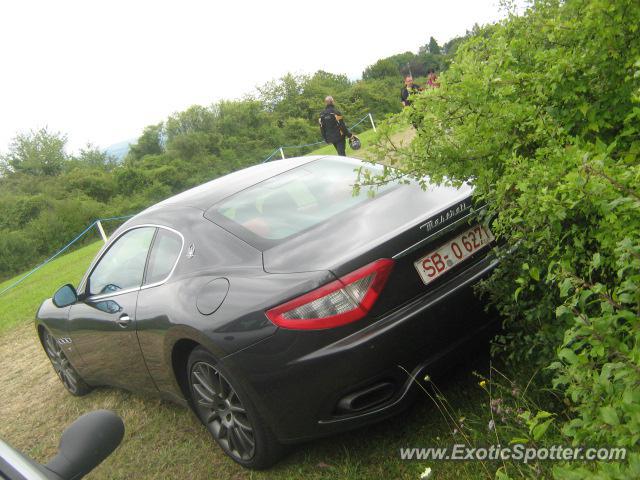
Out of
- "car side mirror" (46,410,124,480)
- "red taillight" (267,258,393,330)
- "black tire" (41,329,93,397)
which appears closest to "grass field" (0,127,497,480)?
"black tire" (41,329,93,397)

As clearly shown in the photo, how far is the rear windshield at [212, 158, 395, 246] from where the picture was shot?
11.6 feet

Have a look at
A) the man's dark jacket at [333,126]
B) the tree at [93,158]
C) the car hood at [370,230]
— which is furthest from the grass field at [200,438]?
A: the tree at [93,158]

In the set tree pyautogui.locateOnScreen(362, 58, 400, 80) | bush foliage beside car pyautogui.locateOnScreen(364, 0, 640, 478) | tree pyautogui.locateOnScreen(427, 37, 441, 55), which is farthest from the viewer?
tree pyautogui.locateOnScreen(427, 37, 441, 55)

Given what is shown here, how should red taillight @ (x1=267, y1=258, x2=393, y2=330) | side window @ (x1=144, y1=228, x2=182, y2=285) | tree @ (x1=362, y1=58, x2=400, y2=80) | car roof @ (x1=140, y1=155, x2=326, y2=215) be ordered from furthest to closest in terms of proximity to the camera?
1. tree @ (x1=362, y1=58, x2=400, y2=80)
2. car roof @ (x1=140, y1=155, x2=326, y2=215)
3. side window @ (x1=144, y1=228, x2=182, y2=285)
4. red taillight @ (x1=267, y1=258, x2=393, y2=330)

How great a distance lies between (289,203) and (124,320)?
4.56ft

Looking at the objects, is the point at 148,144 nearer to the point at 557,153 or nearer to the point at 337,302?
the point at 337,302

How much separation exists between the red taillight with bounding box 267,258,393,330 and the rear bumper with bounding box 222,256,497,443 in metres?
0.06

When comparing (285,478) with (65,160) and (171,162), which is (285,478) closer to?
(171,162)

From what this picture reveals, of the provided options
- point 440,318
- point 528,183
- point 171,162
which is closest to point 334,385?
point 440,318

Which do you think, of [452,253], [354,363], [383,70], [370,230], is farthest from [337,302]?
[383,70]

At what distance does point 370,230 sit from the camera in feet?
10.5

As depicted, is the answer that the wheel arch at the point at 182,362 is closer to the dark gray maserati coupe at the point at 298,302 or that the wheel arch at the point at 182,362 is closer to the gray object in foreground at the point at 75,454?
the dark gray maserati coupe at the point at 298,302

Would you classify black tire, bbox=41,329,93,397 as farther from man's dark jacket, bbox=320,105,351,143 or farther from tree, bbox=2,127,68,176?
tree, bbox=2,127,68,176

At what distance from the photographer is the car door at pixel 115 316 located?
4195 mm
